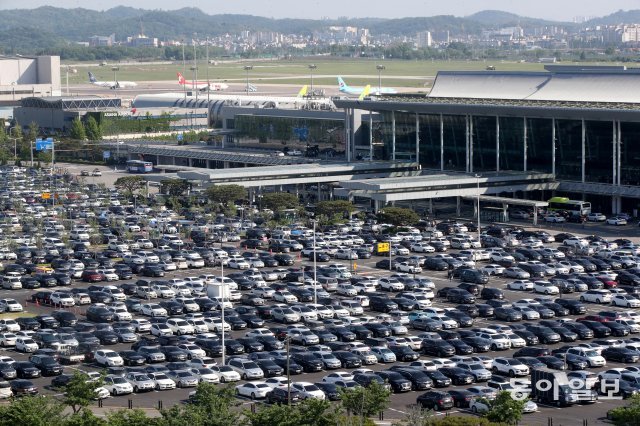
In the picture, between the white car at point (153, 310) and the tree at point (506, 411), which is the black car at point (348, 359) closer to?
the tree at point (506, 411)

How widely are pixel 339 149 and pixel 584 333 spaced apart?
4572cm

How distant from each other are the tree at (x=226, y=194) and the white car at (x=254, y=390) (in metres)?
35.3

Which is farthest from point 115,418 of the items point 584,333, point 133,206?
point 133,206

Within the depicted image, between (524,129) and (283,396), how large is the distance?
41.3 meters

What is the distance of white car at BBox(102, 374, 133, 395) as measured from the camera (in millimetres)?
31453

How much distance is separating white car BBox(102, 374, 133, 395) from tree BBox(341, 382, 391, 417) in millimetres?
6880

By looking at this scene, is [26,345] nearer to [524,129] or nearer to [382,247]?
[382,247]

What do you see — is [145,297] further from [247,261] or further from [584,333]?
[584,333]

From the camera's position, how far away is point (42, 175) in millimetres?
82938

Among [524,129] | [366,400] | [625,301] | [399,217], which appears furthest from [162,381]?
[524,129]

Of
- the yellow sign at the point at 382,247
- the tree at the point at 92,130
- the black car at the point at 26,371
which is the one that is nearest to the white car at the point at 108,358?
the black car at the point at 26,371

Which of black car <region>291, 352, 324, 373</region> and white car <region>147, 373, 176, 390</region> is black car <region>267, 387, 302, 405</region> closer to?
white car <region>147, 373, 176, 390</region>

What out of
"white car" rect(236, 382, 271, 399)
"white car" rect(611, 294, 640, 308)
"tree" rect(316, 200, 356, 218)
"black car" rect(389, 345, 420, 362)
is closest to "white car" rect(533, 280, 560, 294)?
"white car" rect(611, 294, 640, 308)

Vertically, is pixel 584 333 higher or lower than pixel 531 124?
lower
